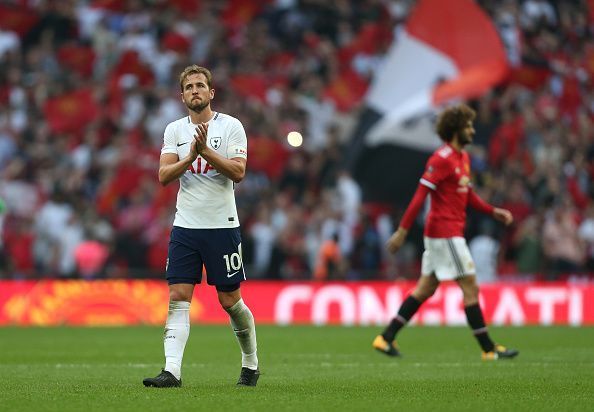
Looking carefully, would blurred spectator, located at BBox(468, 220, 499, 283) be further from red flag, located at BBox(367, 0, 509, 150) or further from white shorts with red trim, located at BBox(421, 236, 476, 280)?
white shorts with red trim, located at BBox(421, 236, 476, 280)

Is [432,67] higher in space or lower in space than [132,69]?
lower

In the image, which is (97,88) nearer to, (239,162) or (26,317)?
(26,317)

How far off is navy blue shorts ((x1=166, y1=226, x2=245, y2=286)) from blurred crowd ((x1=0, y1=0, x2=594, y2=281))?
1251 cm

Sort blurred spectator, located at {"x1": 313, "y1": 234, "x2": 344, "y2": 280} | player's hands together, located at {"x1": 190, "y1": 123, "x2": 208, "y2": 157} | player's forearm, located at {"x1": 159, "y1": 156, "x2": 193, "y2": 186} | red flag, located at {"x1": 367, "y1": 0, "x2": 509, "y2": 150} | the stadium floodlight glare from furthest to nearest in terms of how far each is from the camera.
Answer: the stadium floodlight glare, red flag, located at {"x1": 367, "y1": 0, "x2": 509, "y2": 150}, blurred spectator, located at {"x1": 313, "y1": 234, "x2": 344, "y2": 280}, player's forearm, located at {"x1": 159, "y1": 156, "x2": 193, "y2": 186}, player's hands together, located at {"x1": 190, "y1": 123, "x2": 208, "y2": 157}

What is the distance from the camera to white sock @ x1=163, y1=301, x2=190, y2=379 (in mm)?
9297

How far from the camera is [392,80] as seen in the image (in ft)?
75.7

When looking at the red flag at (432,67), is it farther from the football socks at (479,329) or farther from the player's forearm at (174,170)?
the player's forearm at (174,170)

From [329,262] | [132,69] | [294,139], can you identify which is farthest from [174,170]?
[132,69]

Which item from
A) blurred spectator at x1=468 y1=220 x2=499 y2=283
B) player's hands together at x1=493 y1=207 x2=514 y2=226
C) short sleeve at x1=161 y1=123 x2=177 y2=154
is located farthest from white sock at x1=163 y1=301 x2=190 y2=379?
blurred spectator at x1=468 y1=220 x2=499 y2=283

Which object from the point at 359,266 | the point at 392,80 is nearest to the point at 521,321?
the point at 359,266

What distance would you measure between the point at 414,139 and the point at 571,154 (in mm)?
2940

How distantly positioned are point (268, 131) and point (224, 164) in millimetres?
15173

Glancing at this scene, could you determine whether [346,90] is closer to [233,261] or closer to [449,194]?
[449,194]

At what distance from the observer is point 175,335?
9.34 meters
